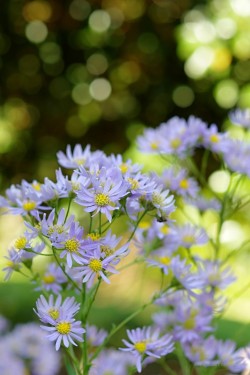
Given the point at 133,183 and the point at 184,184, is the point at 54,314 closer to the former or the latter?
the point at 133,183

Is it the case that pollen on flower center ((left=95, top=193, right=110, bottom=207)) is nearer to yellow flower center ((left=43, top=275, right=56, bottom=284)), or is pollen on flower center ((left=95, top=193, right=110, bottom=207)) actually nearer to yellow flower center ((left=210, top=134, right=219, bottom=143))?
yellow flower center ((left=43, top=275, right=56, bottom=284))

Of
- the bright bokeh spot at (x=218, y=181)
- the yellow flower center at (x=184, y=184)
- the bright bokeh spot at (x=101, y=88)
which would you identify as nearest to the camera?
the yellow flower center at (x=184, y=184)

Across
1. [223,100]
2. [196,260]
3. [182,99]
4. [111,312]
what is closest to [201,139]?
[196,260]

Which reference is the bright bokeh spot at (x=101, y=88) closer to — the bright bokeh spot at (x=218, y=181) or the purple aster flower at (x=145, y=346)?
the bright bokeh spot at (x=218, y=181)

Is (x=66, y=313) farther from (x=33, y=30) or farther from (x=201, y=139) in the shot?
(x=33, y=30)

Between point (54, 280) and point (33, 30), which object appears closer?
point (54, 280)

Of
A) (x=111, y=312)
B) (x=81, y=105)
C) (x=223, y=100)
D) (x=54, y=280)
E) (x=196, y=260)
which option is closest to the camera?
(x=54, y=280)

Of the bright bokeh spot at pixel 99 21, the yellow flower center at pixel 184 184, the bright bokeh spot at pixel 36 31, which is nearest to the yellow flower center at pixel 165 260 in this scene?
the yellow flower center at pixel 184 184

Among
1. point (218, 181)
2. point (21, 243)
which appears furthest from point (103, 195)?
point (218, 181)

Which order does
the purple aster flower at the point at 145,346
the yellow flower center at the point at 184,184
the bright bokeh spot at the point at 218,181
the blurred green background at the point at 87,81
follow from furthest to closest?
the blurred green background at the point at 87,81 → the bright bokeh spot at the point at 218,181 → the yellow flower center at the point at 184,184 → the purple aster flower at the point at 145,346
